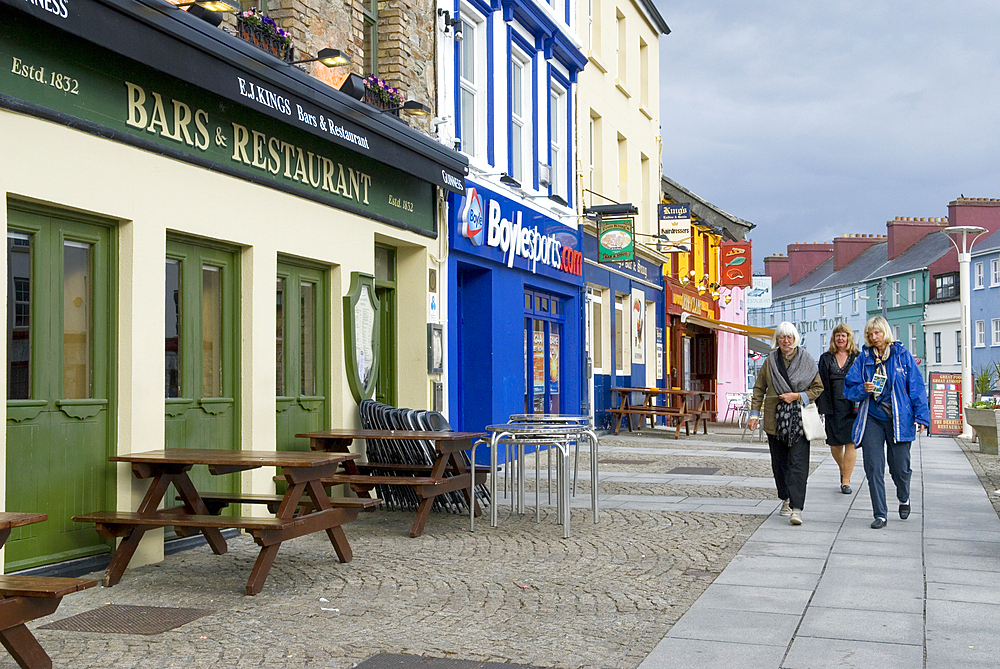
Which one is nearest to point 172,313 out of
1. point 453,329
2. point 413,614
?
point 413,614

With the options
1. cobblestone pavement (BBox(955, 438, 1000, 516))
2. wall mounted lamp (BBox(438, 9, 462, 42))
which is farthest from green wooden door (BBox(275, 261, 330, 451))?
cobblestone pavement (BBox(955, 438, 1000, 516))

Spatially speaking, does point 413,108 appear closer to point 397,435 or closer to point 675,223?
point 397,435

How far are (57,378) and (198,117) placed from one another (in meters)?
2.35

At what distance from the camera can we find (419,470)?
9.09 metres

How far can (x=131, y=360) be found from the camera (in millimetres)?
7152

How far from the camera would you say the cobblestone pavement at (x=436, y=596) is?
16.2ft

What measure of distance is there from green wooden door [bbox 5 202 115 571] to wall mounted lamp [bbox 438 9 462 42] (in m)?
6.67

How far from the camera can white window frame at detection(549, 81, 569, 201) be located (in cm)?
1772

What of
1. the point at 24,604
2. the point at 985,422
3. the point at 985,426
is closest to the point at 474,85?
the point at 985,422

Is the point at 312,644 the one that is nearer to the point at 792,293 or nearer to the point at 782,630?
the point at 782,630

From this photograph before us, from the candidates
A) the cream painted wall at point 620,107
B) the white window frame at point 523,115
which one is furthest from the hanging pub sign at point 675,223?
the white window frame at point 523,115

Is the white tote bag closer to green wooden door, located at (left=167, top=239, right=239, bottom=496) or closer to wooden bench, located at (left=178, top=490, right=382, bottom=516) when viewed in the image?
wooden bench, located at (left=178, top=490, right=382, bottom=516)

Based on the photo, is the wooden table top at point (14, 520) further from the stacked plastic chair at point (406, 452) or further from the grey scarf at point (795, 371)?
the grey scarf at point (795, 371)

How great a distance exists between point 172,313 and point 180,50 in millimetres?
1905
